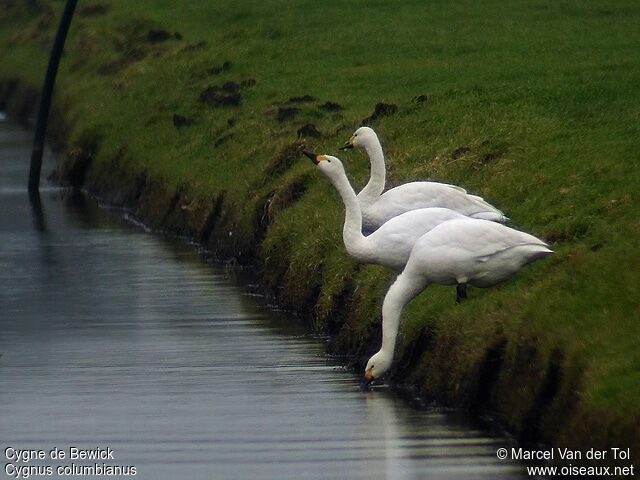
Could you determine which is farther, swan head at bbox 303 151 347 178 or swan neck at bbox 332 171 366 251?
swan head at bbox 303 151 347 178

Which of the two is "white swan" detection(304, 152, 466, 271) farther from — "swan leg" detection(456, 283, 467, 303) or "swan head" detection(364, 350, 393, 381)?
"swan head" detection(364, 350, 393, 381)

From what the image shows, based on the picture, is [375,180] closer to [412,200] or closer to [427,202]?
[412,200]

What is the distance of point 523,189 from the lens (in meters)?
16.0

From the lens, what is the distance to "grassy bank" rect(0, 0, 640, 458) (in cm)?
1164

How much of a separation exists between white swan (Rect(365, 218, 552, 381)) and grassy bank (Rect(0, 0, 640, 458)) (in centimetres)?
31

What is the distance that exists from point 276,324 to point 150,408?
4.06 metres

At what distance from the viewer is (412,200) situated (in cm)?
1506

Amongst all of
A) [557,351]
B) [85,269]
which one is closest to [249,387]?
[557,351]

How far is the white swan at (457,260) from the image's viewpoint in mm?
12398

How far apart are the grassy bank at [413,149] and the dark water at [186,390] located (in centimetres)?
58

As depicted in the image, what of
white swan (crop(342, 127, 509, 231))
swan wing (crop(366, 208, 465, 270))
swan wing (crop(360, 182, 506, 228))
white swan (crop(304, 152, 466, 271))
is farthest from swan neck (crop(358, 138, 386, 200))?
swan wing (crop(366, 208, 465, 270))

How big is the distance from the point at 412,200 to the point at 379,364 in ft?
9.10

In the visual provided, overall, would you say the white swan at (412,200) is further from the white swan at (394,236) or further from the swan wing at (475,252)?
the swan wing at (475,252)

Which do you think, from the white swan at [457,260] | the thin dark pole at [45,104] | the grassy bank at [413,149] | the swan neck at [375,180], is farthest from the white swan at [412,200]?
the thin dark pole at [45,104]
